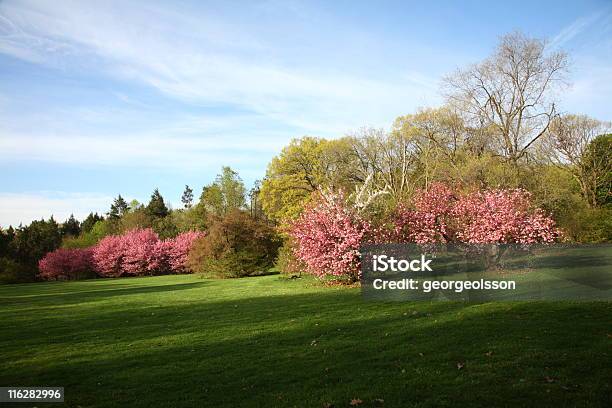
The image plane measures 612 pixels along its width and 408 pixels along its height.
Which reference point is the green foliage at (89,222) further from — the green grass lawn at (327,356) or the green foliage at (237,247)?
the green grass lawn at (327,356)

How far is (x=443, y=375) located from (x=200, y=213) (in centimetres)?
5043

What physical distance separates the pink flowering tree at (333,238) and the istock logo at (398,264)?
84cm

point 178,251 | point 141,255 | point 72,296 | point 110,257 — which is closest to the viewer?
point 72,296

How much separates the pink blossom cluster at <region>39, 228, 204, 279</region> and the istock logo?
23873 mm

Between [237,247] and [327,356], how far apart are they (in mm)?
22847

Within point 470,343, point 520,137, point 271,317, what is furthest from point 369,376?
point 520,137

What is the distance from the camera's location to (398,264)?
60.8 ft

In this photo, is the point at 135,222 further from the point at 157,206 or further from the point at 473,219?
the point at 473,219

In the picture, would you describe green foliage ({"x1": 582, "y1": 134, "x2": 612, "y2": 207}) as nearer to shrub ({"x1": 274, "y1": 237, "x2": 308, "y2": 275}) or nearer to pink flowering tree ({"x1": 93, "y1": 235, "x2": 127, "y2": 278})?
shrub ({"x1": 274, "y1": 237, "x2": 308, "y2": 275})

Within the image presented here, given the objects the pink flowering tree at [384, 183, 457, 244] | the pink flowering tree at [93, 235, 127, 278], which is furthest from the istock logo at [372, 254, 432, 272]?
the pink flowering tree at [93, 235, 127, 278]

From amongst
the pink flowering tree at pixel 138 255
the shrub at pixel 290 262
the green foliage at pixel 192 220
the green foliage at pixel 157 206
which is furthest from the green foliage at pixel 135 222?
the shrub at pixel 290 262

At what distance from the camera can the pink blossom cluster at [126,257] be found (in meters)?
38.7

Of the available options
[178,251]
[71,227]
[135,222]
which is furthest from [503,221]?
[71,227]

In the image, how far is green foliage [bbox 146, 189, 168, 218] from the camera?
233ft
